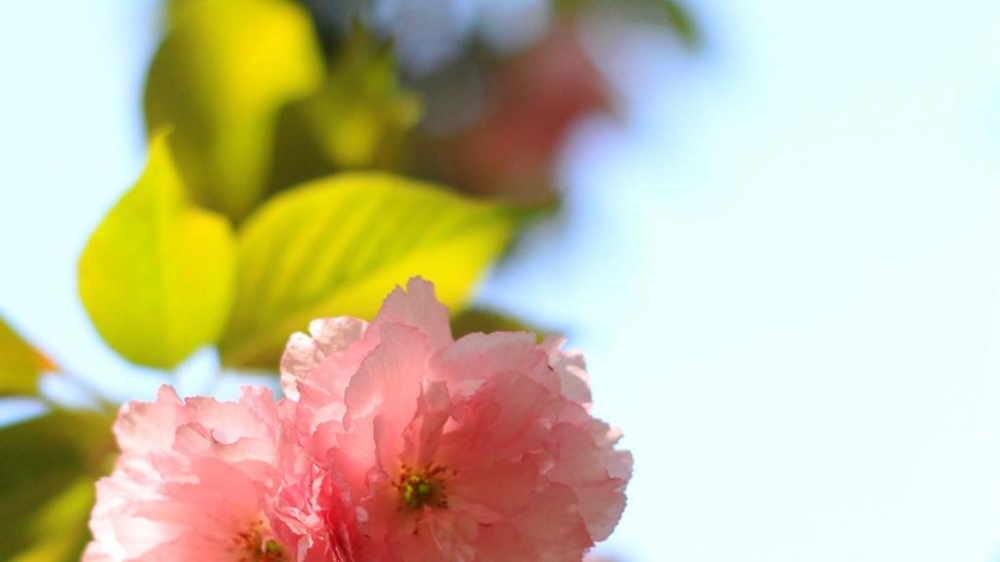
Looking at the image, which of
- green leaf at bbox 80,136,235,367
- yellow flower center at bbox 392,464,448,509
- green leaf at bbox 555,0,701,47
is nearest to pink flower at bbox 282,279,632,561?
yellow flower center at bbox 392,464,448,509

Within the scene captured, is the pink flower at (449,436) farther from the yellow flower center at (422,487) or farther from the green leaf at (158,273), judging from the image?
the green leaf at (158,273)

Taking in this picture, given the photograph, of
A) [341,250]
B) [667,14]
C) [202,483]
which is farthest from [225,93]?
[667,14]

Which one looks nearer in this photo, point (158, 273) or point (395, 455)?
point (395, 455)

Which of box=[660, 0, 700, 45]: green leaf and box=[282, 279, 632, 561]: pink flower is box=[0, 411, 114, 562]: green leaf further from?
box=[660, 0, 700, 45]: green leaf

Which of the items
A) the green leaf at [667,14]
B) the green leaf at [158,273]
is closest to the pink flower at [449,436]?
the green leaf at [158,273]

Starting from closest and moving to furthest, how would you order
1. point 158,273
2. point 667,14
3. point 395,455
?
point 395,455, point 158,273, point 667,14

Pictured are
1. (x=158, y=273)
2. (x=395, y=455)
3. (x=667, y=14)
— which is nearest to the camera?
(x=395, y=455)

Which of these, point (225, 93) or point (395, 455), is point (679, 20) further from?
point (395, 455)
